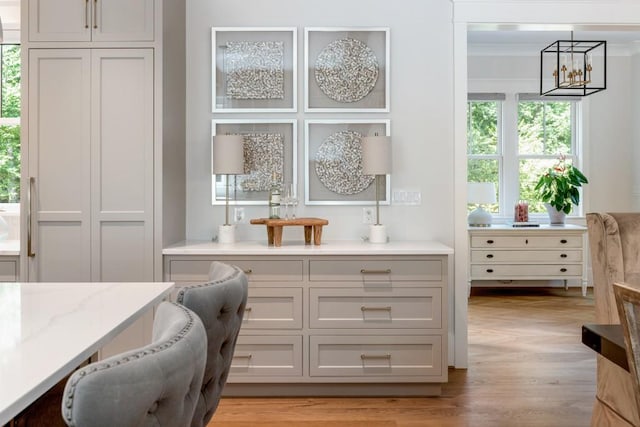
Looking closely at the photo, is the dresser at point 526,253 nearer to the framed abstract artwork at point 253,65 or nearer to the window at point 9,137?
the framed abstract artwork at point 253,65

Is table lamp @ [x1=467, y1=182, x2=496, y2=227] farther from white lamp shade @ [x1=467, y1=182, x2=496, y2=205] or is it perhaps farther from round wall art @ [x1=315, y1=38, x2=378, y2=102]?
round wall art @ [x1=315, y1=38, x2=378, y2=102]

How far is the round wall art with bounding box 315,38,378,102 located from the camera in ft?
12.1

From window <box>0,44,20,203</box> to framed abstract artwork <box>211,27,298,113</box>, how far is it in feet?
4.61

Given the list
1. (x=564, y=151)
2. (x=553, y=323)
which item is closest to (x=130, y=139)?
(x=553, y=323)

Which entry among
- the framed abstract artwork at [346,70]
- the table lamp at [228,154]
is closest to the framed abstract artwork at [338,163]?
the framed abstract artwork at [346,70]

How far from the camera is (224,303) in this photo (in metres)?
1.39

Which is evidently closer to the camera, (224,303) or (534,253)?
(224,303)

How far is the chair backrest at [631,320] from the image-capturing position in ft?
3.27

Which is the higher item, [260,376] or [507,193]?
[507,193]

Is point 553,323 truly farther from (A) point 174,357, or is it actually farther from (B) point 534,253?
(A) point 174,357

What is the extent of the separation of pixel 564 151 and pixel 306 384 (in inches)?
195

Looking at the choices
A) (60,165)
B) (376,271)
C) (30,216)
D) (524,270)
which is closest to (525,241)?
(524,270)

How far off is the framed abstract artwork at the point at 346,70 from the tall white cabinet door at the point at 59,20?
4.18 feet

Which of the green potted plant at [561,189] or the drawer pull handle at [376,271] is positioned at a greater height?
the green potted plant at [561,189]
